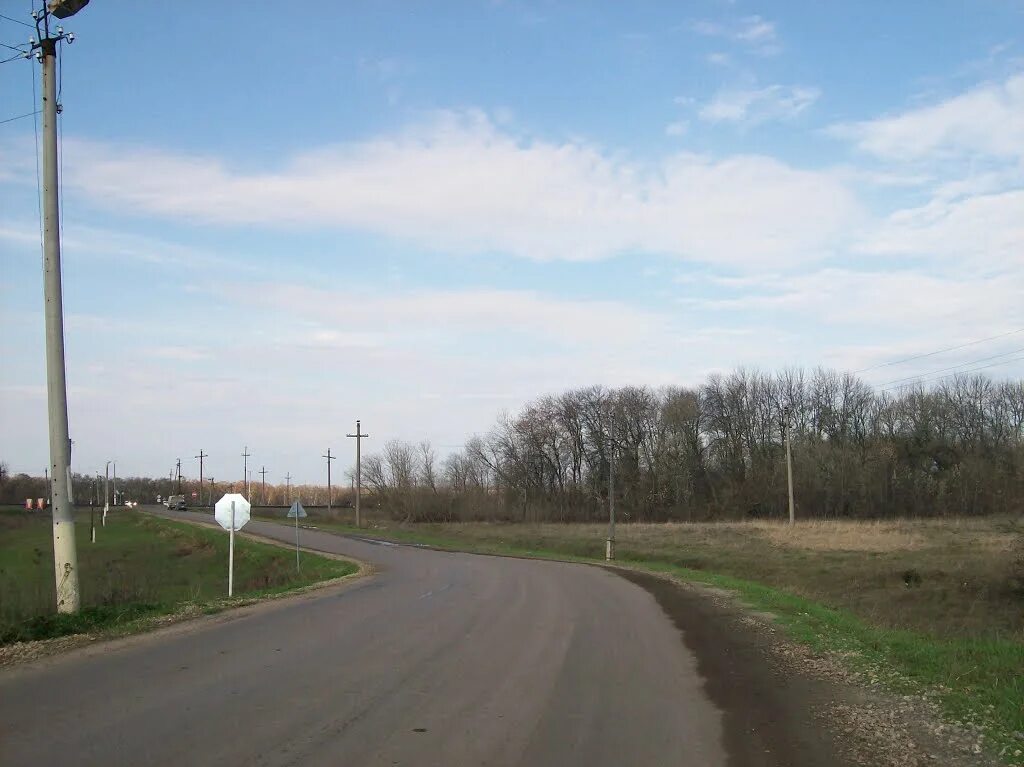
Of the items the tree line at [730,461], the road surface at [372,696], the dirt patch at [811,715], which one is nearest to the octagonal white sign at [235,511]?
the road surface at [372,696]

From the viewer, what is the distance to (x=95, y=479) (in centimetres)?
13762

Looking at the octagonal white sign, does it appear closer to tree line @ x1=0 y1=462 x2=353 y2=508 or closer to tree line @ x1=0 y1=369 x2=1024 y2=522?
tree line @ x1=0 y1=369 x2=1024 y2=522

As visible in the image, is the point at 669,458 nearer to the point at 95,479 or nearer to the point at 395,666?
the point at 395,666

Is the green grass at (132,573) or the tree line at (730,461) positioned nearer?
the green grass at (132,573)

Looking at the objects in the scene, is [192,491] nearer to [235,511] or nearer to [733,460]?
[733,460]

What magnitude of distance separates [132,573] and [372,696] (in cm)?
2991

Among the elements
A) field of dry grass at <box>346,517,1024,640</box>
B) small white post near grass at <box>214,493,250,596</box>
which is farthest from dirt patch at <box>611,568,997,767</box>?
small white post near grass at <box>214,493,250,596</box>

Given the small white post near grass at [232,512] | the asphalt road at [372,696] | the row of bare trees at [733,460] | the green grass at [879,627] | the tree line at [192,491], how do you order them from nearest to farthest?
the asphalt road at [372,696] → the green grass at [879,627] → the small white post near grass at [232,512] → the row of bare trees at [733,460] → the tree line at [192,491]

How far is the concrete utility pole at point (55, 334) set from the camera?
12594 mm

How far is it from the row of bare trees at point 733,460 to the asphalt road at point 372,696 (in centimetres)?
5958

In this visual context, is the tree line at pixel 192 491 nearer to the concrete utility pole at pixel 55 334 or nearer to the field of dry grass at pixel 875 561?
the field of dry grass at pixel 875 561

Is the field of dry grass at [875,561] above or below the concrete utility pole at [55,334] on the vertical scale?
below

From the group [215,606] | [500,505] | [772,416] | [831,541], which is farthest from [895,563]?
[500,505]

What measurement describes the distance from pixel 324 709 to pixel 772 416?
87861 mm
